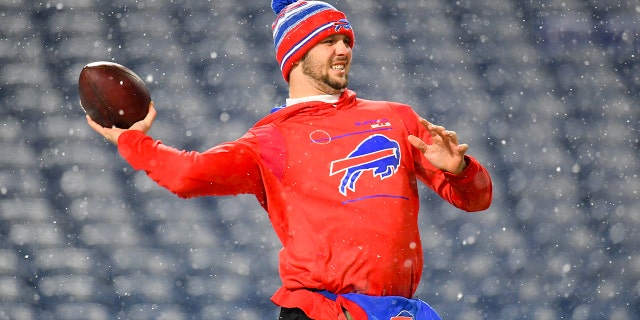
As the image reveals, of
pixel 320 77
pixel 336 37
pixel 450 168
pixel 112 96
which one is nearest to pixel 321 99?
pixel 320 77

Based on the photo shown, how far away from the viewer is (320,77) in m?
2.13

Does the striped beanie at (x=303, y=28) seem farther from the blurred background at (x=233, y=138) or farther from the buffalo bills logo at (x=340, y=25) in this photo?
the blurred background at (x=233, y=138)

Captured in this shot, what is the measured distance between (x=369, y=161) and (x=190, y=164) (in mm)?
363

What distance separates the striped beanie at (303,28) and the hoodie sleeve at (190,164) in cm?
26

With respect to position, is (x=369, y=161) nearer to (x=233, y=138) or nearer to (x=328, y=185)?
(x=328, y=185)

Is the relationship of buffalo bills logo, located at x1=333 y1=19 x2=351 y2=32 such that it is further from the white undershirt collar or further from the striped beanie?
Result: the white undershirt collar

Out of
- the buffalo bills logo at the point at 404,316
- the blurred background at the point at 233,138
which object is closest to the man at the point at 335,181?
the buffalo bills logo at the point at 404,316

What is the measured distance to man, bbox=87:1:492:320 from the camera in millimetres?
1968

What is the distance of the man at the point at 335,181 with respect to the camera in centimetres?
197

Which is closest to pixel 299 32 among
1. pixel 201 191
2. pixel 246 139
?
pixel 246 139

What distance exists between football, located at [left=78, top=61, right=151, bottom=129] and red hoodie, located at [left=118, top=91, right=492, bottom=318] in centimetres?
5

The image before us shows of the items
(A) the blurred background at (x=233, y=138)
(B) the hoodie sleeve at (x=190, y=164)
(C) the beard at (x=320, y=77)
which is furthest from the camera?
(A) the blurred background at (x=233, y=138)

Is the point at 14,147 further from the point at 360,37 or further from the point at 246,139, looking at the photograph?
the point at 246,139

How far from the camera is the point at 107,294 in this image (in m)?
Answer: 3.58
